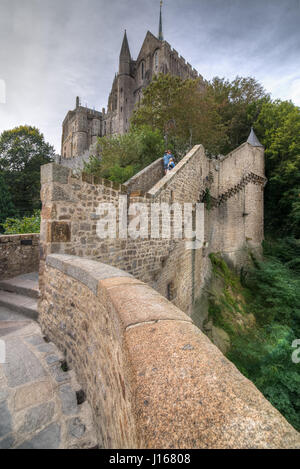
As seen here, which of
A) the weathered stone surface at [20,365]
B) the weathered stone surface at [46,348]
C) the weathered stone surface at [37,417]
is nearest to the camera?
the weathered stone surface at [37,417]

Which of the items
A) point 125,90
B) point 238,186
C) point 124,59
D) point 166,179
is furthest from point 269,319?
point 124,59

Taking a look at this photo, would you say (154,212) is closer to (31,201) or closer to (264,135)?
(264,135)

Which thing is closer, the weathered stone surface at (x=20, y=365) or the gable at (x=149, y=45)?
the weathered stone surface at (x=20, y=365)

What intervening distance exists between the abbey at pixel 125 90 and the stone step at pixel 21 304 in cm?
3187

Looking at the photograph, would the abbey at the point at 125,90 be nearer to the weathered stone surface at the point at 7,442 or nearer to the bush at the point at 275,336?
the bush at the point at 275,336

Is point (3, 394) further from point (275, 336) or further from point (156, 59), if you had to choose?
point (156, 59)

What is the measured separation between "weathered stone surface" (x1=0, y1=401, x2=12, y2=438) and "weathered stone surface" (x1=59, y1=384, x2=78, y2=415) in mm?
419

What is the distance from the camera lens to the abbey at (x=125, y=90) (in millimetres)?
33188

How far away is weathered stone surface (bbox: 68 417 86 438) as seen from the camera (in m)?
1.64

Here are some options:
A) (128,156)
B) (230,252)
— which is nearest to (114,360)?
(128,156)

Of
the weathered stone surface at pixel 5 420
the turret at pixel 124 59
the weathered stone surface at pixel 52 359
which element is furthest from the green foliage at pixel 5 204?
the turret at pixel 124 59

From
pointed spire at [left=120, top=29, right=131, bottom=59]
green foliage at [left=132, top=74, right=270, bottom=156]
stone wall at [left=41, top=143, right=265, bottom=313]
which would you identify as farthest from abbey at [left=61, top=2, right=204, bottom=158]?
stone wall at [left=41, top=143, right=265, bottom=313]

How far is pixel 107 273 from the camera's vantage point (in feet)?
6.54

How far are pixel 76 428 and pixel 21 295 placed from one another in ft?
10.2
